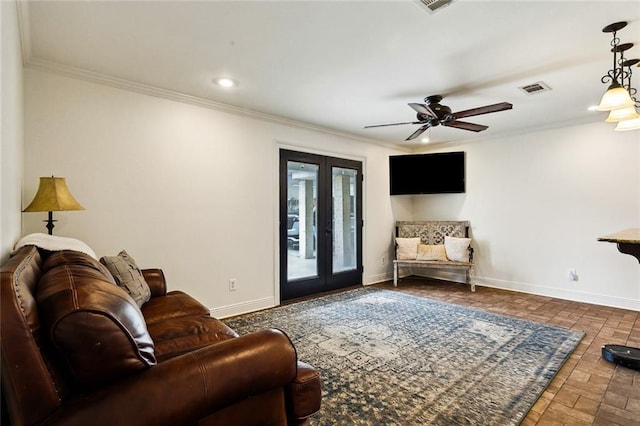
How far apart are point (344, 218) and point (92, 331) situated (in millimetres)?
4274

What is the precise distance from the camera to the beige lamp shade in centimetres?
224

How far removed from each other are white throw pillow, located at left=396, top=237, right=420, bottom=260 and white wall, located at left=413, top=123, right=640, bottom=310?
957mm

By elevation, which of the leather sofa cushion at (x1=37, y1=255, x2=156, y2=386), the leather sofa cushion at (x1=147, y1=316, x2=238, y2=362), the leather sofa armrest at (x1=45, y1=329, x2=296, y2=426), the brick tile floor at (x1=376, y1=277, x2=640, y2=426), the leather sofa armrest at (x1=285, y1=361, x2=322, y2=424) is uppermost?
the leather sofa cushion at (x1=37, y1=255, x2=156, y2=386)

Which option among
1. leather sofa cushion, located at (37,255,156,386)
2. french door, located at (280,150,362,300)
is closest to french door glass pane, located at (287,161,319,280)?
french door, located at (280,150,362,300)

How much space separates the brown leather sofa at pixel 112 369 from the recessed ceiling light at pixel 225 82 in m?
2.18

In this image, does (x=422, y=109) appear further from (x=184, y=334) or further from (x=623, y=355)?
(x=184, y=334)

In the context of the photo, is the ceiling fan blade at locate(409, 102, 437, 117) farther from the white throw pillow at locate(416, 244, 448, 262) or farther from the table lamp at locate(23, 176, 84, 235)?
the table lamp at locate(23, 176, 84, 235)

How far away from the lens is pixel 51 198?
2268 millimetres

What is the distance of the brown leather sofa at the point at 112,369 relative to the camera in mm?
873

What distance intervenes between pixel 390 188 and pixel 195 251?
11.5 feet

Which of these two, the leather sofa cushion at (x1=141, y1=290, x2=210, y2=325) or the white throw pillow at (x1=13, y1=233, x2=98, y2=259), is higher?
the white throw pillow at (x1=13, y1=233, x2=98, y2=259)

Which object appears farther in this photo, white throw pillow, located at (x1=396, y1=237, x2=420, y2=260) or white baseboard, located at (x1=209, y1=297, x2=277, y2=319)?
white throw pillow, located at (x1=396, y1=237, x2=420, y2=260)

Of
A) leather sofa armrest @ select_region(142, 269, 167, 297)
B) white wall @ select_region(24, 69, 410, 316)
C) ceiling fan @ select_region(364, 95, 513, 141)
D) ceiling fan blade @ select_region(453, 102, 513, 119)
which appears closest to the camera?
leather sofa armrest @ select_region(142, 269, 167, 297)

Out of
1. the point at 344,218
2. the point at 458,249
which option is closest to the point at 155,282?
the point at 344,218
